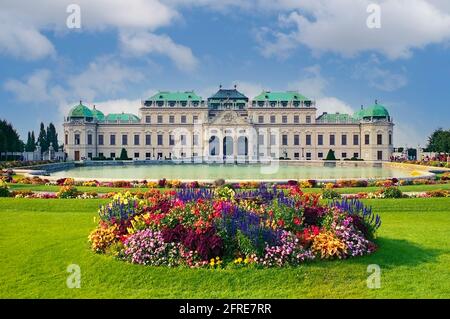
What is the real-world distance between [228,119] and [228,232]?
78.2 metres

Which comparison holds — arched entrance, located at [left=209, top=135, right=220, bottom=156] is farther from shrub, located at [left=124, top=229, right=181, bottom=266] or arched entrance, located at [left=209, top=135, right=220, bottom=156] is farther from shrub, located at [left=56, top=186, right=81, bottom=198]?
shrub, located at [left=124, top=229, right=181, bottom=266]

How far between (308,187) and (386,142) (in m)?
68.2

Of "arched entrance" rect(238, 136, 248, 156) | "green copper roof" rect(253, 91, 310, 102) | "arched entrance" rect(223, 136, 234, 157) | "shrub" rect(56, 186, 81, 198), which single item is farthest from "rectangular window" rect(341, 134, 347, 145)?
"shrub" rect(56, 186, 81, 198)

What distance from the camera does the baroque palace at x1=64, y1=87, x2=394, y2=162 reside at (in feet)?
290

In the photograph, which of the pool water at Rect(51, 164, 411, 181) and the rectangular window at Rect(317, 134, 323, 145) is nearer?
the pool water at Rect(51, 164, 411, 181)

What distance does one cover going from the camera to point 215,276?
829cm

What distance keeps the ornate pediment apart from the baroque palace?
19 cm

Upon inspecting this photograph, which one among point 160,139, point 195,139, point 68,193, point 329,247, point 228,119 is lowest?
point 329,247

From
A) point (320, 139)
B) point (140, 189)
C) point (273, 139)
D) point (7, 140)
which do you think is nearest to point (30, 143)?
point (7, 140)

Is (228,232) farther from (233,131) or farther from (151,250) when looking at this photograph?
(233,131)

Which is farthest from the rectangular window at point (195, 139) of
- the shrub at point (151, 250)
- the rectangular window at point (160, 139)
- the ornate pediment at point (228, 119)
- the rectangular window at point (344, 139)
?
the shrub at point (151, 250)

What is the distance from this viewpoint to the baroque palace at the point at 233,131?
290ft

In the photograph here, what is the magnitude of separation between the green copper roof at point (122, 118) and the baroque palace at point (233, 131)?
0.20 metres

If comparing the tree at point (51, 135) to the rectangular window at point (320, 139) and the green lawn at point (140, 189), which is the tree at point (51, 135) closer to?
the rectangular window at point (320, 139)
